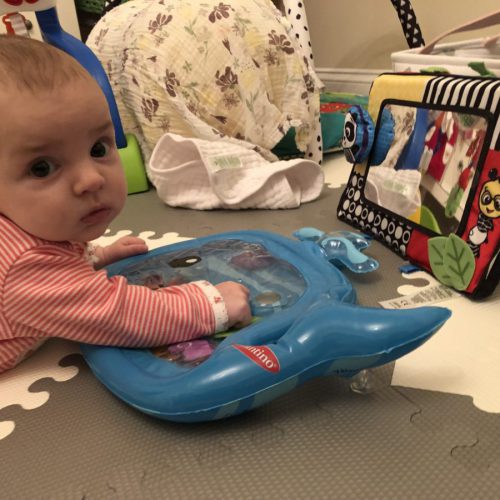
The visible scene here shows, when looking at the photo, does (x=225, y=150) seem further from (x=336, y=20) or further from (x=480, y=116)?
(x=336, y=20)

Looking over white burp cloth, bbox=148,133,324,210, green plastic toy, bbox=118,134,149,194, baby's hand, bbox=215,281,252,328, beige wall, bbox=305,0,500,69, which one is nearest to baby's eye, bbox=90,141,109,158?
baby's hand, bbox=215,281,252,328

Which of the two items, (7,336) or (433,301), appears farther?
(433,301)

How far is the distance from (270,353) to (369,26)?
186 cm

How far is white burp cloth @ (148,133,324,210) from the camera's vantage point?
121cm

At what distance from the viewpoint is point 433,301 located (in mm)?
765

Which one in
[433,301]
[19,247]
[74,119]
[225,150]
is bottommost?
[433,301]

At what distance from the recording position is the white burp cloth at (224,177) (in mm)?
1207

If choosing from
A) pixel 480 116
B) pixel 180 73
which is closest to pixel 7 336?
pixel 480 116

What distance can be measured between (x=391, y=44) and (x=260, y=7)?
0.79m

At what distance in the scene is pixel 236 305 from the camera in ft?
2.09

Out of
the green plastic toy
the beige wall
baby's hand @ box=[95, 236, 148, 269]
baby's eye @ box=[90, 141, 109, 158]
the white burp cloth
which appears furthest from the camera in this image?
the beige wall

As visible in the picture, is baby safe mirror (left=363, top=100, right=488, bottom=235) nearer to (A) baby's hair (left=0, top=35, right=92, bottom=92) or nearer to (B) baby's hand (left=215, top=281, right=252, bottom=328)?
(B) baby's hand (left=215, top=281, right=252, bottom=328)

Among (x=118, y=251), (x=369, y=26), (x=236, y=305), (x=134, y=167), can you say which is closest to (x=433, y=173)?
(x=236, y=305)

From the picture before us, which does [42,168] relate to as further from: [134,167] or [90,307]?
[134,167]
